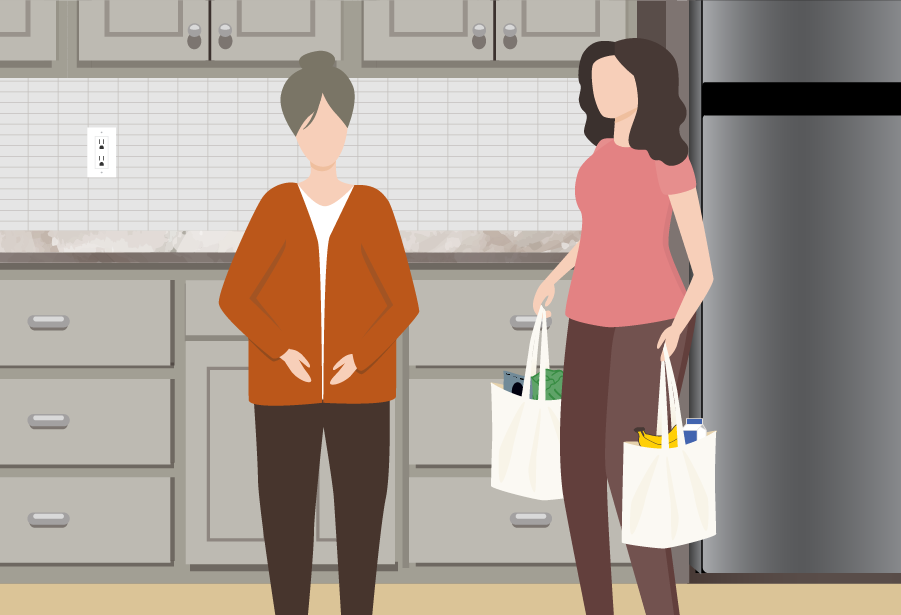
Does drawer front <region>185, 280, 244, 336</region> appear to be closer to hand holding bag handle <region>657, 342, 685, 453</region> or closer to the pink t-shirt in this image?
the pink t-shirt

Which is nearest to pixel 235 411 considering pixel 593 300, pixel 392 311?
pixel 392 311

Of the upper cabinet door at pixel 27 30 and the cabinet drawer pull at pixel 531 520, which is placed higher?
the upper cabinet door at pixel 27 30

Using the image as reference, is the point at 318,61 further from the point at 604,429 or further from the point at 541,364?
the point at 604,429

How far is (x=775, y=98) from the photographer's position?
2385mm

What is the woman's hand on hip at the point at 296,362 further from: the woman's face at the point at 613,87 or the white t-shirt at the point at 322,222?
the woman's face at the point at 613,87

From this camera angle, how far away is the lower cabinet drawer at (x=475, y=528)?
2332mm

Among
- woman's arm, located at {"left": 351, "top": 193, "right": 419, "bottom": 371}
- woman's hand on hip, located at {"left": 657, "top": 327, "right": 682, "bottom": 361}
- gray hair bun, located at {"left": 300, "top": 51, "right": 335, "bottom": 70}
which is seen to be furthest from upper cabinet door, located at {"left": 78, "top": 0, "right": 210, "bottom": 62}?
woman's hand on hip, located at {"left": 657, "top": 327, "right": 682, "bottom": 361}

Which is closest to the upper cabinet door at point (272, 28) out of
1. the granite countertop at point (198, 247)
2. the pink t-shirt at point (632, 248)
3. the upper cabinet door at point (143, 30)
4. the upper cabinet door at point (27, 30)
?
the upper cabinet door at point (143, 30)

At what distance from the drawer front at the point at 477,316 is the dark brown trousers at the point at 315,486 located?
71 centimetres

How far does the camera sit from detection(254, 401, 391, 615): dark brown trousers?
1599mm

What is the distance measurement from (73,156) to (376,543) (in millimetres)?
1949

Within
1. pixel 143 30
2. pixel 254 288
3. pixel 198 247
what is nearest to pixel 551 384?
pixel 254 288

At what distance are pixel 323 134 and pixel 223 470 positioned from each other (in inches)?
44.7

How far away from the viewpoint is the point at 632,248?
1569mm
